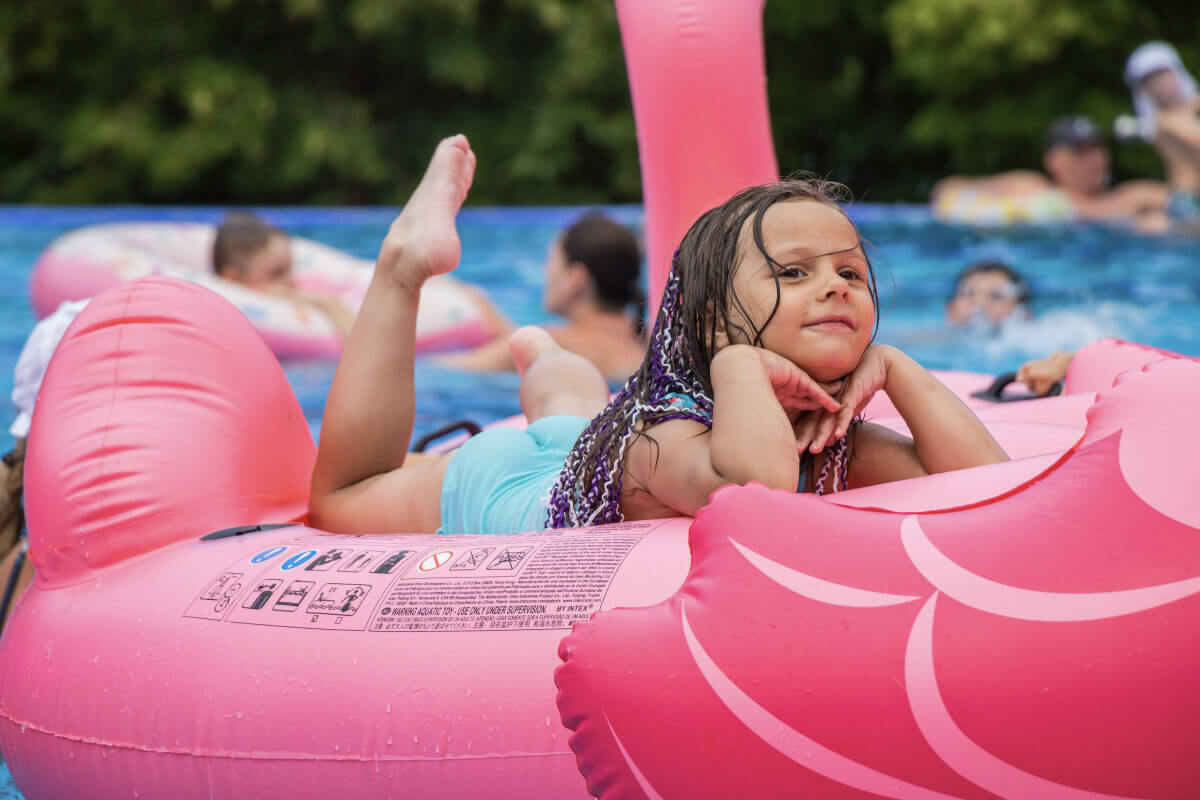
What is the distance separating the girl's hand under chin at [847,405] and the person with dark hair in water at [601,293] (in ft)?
7.17

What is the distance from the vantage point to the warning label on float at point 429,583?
1239 millimetres

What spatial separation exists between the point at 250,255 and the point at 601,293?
5.45 feet

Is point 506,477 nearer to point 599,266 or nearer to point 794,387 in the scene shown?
point 794,387

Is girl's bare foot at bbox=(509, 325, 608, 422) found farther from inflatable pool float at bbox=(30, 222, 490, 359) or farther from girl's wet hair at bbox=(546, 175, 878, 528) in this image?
inflatable pool float at bbox=(30, 222, 490, 359)

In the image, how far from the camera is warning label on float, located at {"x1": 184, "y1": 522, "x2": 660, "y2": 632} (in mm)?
1239

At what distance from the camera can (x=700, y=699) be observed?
3.43ft

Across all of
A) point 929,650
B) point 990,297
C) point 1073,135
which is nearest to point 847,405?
point 929,650

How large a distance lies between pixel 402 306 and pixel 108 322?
0.41 m

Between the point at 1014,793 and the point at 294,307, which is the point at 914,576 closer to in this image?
the point at 1014,793

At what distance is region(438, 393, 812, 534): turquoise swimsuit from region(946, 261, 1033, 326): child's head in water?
299 cm

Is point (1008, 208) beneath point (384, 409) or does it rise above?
beneath

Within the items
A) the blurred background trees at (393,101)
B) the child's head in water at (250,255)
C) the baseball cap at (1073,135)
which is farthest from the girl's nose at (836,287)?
the blurred background trees at (393,101)

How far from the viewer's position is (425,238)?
1.84 m

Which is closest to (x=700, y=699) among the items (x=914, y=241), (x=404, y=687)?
(x=404, y=687)
